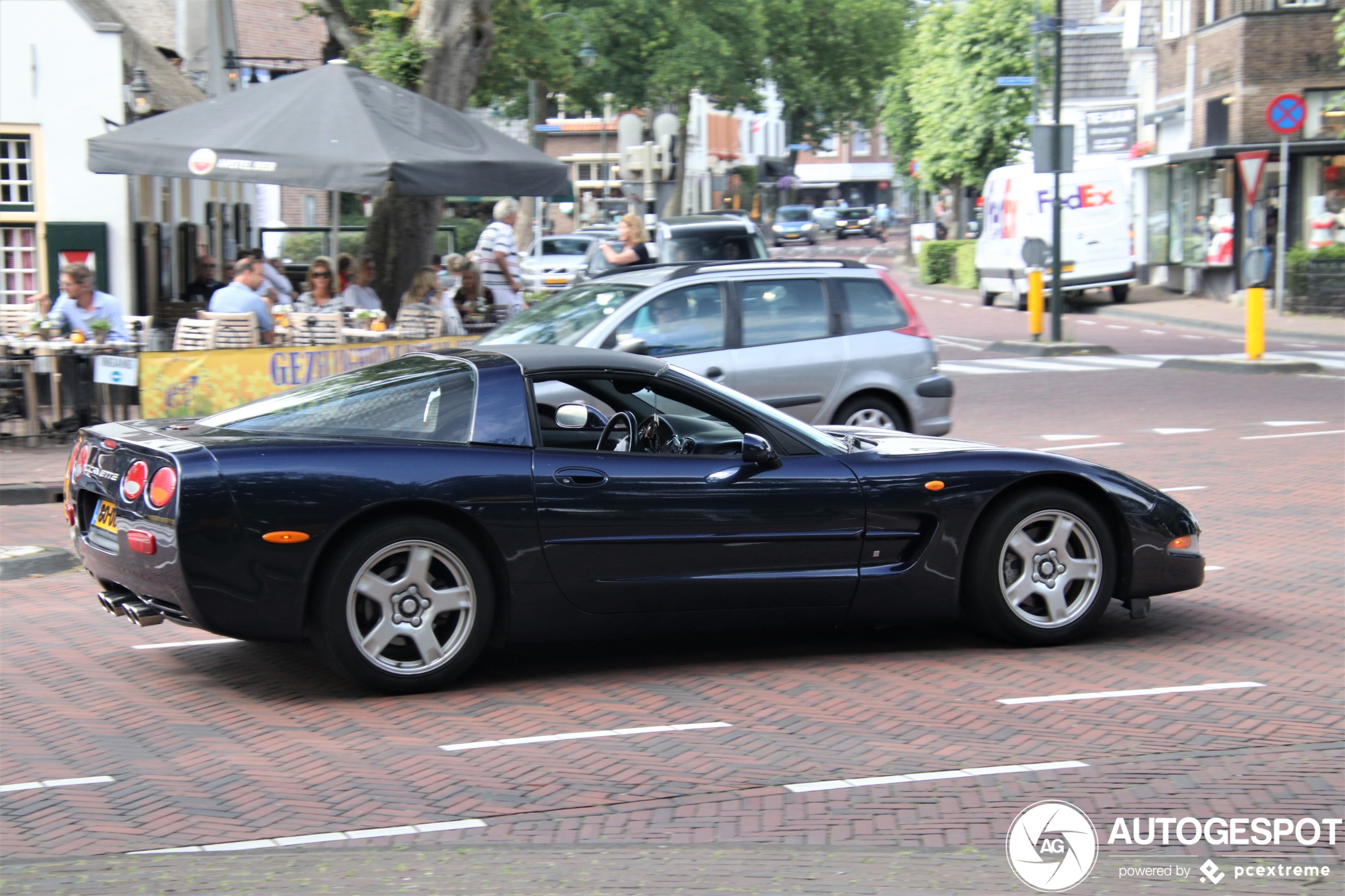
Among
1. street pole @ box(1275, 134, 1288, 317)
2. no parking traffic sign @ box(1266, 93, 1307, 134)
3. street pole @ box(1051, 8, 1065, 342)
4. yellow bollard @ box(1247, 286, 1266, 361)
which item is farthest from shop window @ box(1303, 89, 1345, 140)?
yellow bollard @ box(1247, 286, 1266, 361)

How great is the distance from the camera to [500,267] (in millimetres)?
16484

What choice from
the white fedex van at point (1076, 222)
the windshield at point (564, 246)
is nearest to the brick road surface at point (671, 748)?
the white fedex van at point (1076, 222)

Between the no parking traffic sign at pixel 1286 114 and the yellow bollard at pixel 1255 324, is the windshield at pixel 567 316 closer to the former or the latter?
the yellow bollard at pixel 1255 324

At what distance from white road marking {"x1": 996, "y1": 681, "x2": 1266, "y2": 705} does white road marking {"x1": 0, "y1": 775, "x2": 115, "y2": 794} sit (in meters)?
3.13

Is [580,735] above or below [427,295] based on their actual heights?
below

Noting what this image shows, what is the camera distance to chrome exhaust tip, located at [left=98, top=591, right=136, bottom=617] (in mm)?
5676

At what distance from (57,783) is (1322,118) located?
104 ft

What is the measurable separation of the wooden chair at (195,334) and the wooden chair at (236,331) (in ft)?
0.15

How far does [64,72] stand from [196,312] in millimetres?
3945

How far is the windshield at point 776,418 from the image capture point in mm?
6148

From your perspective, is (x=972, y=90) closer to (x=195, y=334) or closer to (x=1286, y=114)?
(x=1286, y=114)

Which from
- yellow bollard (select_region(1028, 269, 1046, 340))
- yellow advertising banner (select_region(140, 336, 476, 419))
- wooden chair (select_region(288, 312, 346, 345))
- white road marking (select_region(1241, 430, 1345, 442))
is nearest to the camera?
yellow advertising banner (select_region(140, 336, 476, 419))

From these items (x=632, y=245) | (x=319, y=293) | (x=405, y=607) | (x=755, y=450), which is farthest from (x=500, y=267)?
(x=405, y=607)

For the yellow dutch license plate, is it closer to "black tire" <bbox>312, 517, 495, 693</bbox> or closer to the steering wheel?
"black tire" <bbox>312, 517, 495, 693</bbox>
